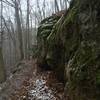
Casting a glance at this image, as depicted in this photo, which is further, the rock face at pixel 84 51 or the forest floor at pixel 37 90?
the forest floor at pixel 37 90

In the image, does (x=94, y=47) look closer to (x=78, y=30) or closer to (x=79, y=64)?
(x=79, y=64)

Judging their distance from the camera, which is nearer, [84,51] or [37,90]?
[84,51]

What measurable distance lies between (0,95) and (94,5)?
194 inches

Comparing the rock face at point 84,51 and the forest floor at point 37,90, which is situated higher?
the rock face at point 84,51

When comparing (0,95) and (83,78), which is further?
(0,95)

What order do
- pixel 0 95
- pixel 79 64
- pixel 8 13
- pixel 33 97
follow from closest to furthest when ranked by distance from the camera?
pixel 79 64, pixel 33 97, pixel 0 95, pixel 8 13

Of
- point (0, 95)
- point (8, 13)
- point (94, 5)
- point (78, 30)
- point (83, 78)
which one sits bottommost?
point (0, 95)

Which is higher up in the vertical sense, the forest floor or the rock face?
the rock face

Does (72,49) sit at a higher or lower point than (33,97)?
higher

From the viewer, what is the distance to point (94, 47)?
5.11m

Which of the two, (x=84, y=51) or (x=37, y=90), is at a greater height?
(x=84, y=51)

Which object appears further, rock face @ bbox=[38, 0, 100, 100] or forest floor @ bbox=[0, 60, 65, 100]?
forest floor @ bbox=[0, 60, 65, 100]

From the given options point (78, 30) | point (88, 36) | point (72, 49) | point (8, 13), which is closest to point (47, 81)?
point (72, 49)

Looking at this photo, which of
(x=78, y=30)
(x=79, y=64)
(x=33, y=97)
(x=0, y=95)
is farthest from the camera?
(x=0, y=95)
